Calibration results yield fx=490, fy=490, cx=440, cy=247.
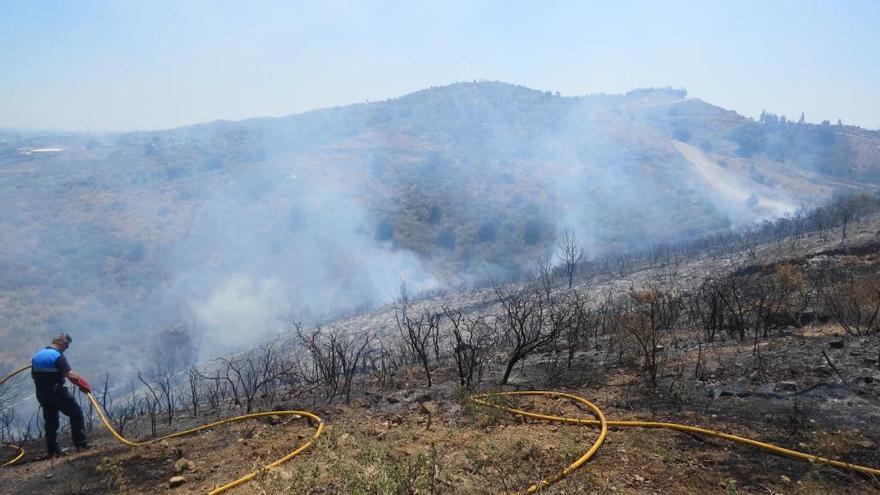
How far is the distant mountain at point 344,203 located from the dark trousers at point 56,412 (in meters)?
19.6

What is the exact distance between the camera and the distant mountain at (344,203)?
30891 mm

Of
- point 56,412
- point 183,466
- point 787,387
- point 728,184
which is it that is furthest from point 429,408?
point 728,184

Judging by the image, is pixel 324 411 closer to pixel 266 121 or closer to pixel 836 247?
pixel 836 247

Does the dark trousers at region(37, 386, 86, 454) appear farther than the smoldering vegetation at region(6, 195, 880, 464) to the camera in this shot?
No

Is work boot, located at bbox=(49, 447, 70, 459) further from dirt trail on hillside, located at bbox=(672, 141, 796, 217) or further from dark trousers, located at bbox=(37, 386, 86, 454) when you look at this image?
dirt trail on hillside, located at bbox=(672, 141, 796, 217)

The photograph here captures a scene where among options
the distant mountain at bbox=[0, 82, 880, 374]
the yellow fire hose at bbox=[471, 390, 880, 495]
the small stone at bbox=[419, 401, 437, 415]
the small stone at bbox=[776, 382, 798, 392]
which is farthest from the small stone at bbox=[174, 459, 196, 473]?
the distant mountain at bbox=[0, 82, 880, 374]

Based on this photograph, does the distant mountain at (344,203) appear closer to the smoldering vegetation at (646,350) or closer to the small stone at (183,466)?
the smoldering vegetation at (646,350)

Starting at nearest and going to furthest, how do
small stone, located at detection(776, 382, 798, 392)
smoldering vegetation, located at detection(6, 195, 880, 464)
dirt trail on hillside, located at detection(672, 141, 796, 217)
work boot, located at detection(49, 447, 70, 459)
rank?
small stone, located at detection(776, 382, 798, 392) < work boot, located at detection(49, 447, 70, 459) < smoldering vegetation, located at detection(6, 195, 880, 464) < dirt trail on hillside, located at detection(672, 141, 796, 217)

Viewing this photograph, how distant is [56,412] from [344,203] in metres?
38.4

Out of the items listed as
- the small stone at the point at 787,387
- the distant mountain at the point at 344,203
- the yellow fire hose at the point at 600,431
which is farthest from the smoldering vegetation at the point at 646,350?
the distant mountain at the point at 344,203

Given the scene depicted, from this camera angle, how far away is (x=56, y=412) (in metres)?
6.45

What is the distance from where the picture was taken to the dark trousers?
634cm

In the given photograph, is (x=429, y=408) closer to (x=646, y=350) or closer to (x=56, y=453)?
(x=646, y=350)

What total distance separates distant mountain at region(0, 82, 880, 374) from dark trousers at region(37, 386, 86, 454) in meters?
19.6
